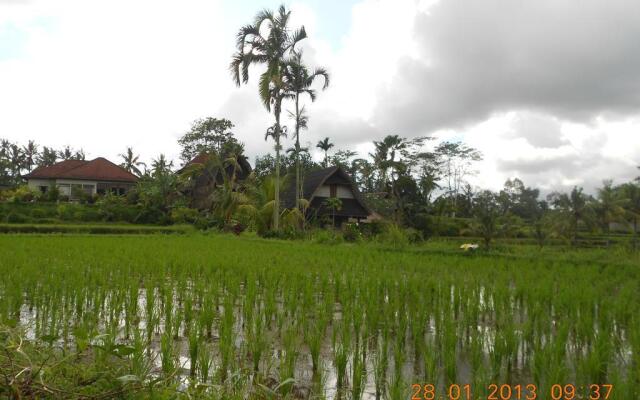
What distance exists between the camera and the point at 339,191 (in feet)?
72.2

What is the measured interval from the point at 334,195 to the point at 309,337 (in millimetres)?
18838

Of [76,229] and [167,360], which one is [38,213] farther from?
[167,360]

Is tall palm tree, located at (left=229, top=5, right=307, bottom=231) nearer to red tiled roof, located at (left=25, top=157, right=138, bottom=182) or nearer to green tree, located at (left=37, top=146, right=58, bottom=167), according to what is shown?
red tiled roof, located at (left=25, top=157, right=138, bottom=182)

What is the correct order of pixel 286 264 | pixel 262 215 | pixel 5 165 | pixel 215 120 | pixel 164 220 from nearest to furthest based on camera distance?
pixel 286 264
pixel 262 215
pixel 164 220
pixel 215 120
pixel 5 165

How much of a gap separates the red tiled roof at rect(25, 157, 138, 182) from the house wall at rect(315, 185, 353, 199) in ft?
42.9

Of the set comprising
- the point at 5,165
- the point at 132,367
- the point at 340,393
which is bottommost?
the point at 340,393

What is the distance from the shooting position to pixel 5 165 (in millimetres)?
37938

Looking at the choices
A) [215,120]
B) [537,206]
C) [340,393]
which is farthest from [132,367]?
[537,206]

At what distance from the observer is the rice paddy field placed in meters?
2.20

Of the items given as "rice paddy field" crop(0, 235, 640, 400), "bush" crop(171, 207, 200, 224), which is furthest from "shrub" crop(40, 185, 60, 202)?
"rice paddy field" crop(0, 235, 640, 400)

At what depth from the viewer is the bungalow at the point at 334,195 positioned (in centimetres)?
2111

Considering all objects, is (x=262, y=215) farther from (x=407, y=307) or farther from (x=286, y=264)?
(x=407, y=307)

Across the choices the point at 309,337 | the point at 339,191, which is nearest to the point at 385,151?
the point at 339,191

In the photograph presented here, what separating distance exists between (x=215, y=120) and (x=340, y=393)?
2670cm
